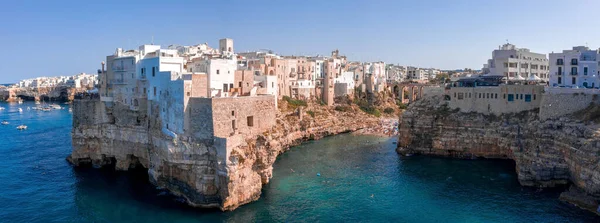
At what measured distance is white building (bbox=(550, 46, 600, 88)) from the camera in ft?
121

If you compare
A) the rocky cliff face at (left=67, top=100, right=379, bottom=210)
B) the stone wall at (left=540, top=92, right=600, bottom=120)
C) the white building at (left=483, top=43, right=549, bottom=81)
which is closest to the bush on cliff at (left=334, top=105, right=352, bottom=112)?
the rocky cliff face at (left=67, top=100, right=379, bottom=210)

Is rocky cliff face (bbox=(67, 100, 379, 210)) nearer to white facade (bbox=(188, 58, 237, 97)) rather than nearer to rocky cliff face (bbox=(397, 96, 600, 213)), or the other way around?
white facade (bbox=(188, 58, 237, 97))

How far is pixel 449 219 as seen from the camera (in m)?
24.9

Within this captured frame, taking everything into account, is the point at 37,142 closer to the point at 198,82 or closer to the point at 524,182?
the point at 198,82

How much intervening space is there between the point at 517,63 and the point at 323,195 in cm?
3128

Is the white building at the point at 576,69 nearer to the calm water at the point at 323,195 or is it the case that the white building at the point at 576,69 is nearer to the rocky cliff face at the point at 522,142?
the rocky cliff face at the point at 522,142

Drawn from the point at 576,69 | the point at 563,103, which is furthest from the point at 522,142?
the point at 576,69

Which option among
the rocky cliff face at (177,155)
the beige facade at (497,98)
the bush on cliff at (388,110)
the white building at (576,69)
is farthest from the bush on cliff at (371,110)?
the white building at (576,69)

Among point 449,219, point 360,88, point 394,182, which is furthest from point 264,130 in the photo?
point 360,88

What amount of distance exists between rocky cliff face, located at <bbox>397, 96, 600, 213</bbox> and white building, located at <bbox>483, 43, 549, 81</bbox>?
28.6 feet

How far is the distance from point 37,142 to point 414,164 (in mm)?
44521

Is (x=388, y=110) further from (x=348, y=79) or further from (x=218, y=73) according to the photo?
(x=218, y=73)

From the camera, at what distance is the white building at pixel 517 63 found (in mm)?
46134

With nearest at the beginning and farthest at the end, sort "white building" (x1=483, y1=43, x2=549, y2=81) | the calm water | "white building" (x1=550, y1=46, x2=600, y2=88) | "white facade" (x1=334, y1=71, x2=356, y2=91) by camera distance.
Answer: the calm water, "white building" (x1=550, y1=46, x2=600, y2=88), "white building" (x1=483, y1=43, x2=549, y2=81), "white facade" (x1=334, y1=71, x2=356, y2=91)
